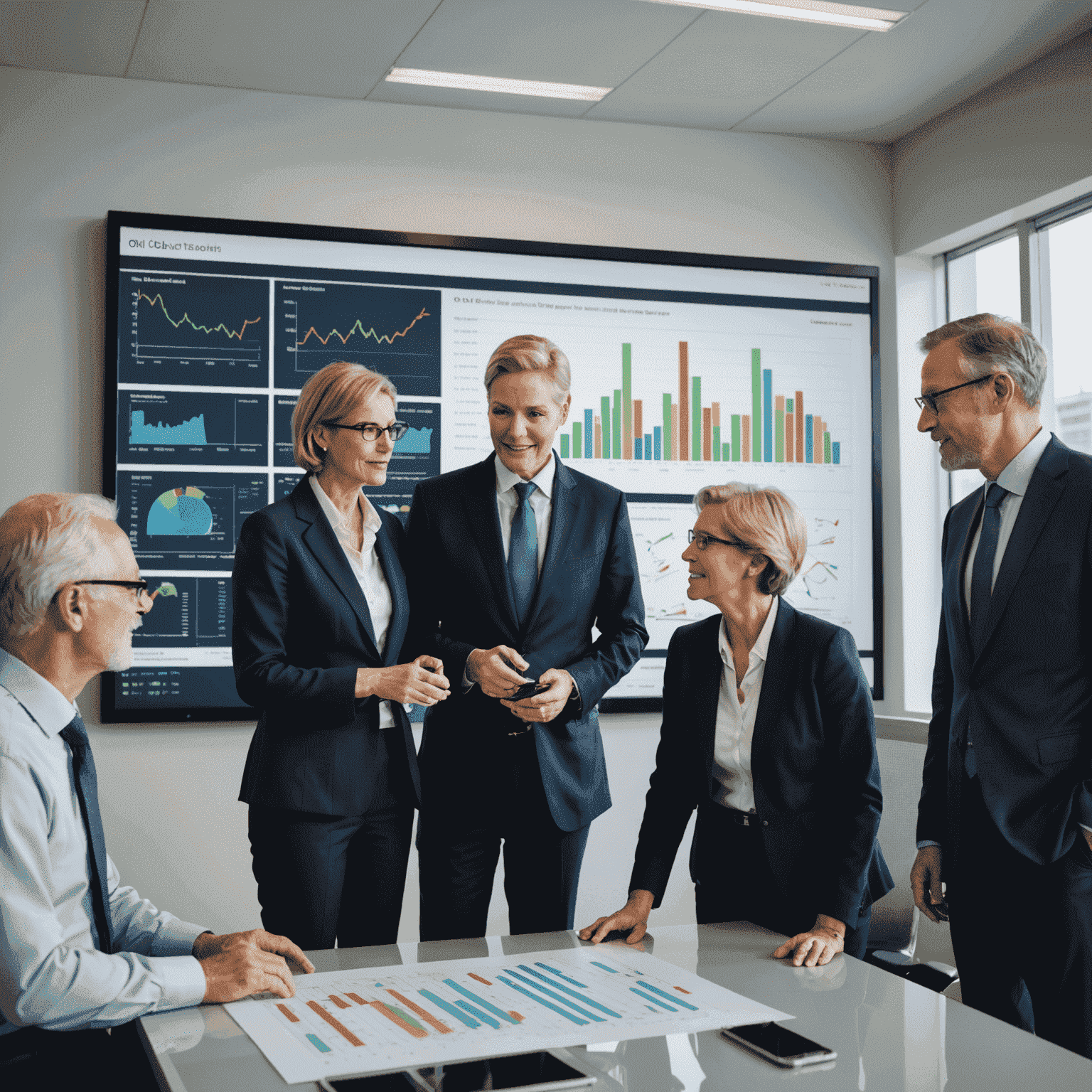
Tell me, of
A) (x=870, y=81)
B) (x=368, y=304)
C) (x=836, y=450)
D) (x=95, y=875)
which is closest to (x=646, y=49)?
(x=870, y=81)

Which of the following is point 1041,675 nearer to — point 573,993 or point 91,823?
point 573,993

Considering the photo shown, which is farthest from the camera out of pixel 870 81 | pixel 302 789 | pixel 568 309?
pixel 568 309

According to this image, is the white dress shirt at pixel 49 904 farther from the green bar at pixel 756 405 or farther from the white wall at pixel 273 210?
the green bar at pixel 756 405

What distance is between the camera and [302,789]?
6.94ft

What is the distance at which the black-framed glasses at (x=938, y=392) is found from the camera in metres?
2.17

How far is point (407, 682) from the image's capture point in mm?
2117

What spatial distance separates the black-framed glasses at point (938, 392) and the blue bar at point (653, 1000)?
123cm

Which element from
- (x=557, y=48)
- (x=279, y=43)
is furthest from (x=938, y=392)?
(x=279, y=43)

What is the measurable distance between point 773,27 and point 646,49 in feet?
1.28

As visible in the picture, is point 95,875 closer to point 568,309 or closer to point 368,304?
point 368,304

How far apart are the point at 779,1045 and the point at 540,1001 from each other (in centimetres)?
31

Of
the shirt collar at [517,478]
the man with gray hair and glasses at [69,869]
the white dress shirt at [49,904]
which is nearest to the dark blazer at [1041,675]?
the shirt collar at [517,478]

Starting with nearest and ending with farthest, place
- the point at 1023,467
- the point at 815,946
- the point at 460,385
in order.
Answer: the point at 815,946 → the point at 1023,467 → the point at 460,385

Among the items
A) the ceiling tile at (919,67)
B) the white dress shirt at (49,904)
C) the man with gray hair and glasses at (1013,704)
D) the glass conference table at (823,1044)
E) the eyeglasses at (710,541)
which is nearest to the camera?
the glass conference table at (823,1044)
